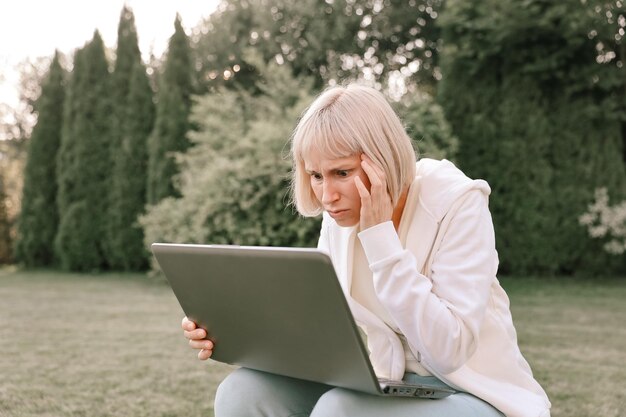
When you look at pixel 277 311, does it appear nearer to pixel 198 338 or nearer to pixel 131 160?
Result: pixel 198 338

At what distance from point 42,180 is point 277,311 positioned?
1071 cm

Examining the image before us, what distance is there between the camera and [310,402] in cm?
174

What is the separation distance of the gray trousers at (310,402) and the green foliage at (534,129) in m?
7.49

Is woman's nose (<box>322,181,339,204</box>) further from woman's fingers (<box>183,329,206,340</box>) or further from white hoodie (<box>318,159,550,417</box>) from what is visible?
woman's fingers (<box>183,329,206,340</box>)

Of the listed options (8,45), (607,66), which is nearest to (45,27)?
→ (8,45)

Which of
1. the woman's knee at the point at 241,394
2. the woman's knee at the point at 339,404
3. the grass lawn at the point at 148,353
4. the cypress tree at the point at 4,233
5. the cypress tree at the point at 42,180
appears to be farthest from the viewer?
the cypress tree at the point at 4,233

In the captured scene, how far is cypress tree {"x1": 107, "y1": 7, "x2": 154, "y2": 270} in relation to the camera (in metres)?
10.6

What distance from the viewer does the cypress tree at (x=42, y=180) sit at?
11.1 meters

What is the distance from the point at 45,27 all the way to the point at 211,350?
1431 cm

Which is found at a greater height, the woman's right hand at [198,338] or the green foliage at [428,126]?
the green foliage at [428,126]

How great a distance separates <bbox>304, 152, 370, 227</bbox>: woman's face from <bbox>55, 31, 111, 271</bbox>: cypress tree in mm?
9696

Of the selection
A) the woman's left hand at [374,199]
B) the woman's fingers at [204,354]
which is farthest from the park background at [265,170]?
the woman's left hand at [374,199]

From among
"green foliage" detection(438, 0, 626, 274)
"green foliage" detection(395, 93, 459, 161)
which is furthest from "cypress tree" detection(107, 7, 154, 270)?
"green foliage" detection(438, 0, 626, 274)

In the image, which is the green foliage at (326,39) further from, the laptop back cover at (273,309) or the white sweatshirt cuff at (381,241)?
the white sweatshirt cuff at (381,241)
